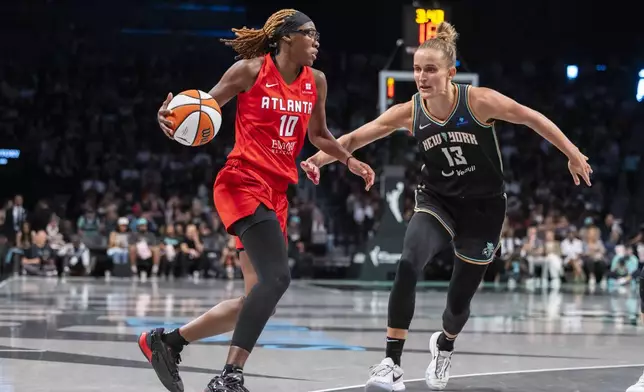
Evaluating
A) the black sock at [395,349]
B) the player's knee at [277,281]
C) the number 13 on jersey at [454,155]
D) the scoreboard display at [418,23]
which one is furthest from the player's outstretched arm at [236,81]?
the scoreboard display at [418,23]

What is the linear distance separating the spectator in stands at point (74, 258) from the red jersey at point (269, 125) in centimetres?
1279

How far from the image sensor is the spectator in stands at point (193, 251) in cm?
1723

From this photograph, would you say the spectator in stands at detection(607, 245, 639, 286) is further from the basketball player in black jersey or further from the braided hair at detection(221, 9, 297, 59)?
the braided hair at detection(221, 9, 297, 59)

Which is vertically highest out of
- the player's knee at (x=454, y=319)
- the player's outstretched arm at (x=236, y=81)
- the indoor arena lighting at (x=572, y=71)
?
the indoor arena lighting at (x=572, y=71)

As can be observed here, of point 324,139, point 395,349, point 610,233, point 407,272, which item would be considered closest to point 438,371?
point 395,349

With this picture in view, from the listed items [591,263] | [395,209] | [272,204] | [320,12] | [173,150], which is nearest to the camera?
[272,204]

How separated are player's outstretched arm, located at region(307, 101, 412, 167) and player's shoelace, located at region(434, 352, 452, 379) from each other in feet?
4.10

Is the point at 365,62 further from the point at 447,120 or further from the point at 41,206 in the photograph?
the point at 447,120

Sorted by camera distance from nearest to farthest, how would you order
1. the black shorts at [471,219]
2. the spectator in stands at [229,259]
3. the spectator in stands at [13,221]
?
the black shorts at [471,219], the spectator in stands at [13,221], the spectator in stands at [229,259]

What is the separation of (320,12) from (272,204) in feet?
60.7

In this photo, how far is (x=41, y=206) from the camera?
57.5 ft

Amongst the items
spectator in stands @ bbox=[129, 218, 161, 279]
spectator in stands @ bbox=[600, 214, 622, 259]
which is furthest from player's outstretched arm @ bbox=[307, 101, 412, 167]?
spectator in stands @ bbox=[600, 214, 622, 259]

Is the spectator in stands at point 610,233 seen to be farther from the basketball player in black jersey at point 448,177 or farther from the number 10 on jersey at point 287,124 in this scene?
the number 10 on jersey at point 287,124

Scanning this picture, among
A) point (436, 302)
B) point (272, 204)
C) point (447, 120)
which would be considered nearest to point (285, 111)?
point (272, 204)
